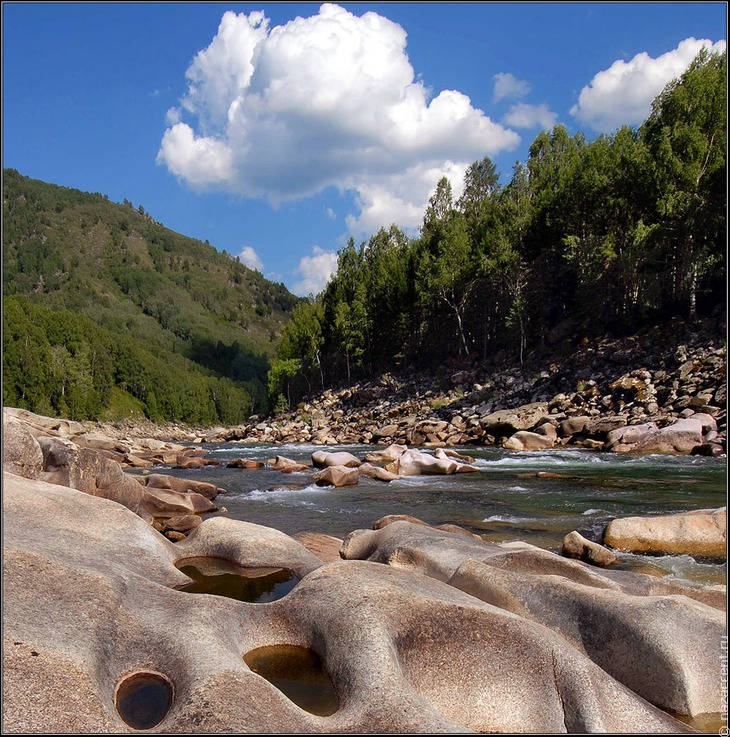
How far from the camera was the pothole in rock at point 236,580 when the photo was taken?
8.04 meters

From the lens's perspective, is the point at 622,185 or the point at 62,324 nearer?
the point at 622,185

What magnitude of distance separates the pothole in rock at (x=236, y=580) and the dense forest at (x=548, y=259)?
39811mm

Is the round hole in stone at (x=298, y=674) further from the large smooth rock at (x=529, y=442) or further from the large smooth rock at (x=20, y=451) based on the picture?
the large smooth rock at (x=529, y=442)

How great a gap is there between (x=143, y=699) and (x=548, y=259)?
59102 millimetres

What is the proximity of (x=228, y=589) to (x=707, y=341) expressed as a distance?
1437 inches

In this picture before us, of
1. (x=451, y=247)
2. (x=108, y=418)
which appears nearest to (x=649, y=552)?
(x=451, y=247)

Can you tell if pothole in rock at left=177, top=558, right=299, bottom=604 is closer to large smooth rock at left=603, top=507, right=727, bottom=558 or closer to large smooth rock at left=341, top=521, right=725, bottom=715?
large smooth rock at left=341, top=521, right=725, bottom=715

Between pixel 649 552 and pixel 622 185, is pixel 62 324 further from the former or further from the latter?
pixel 649 552

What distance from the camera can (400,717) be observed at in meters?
4.11

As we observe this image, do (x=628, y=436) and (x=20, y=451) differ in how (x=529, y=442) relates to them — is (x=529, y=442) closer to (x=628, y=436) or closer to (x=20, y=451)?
(x=628, y=436)

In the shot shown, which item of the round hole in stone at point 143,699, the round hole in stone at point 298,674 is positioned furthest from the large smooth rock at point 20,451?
the round hole in stone at point 298,674

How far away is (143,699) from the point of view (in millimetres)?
4590

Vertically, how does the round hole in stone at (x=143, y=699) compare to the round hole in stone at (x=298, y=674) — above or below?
above

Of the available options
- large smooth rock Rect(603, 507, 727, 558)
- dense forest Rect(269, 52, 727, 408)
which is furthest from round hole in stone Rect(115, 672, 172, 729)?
dense forest Rect(269, 52, 727, 408)
